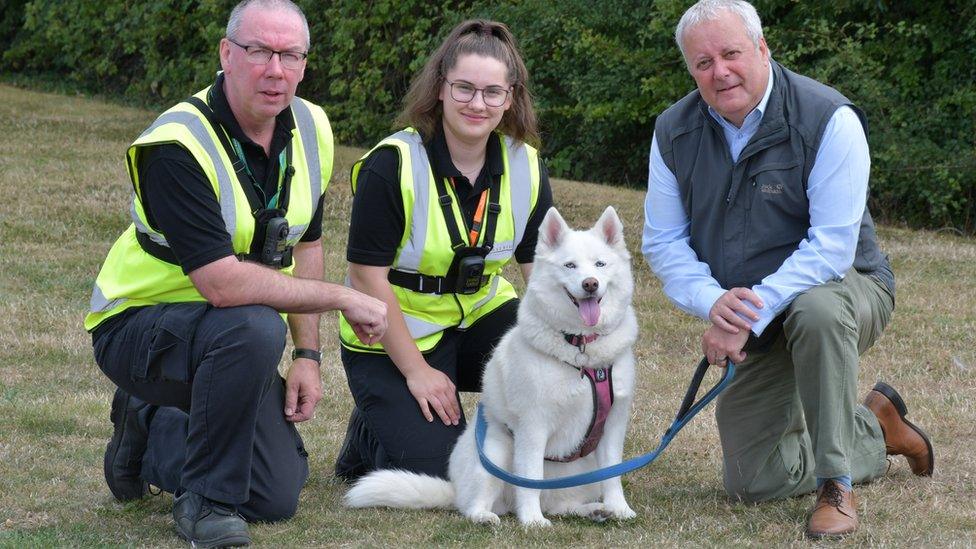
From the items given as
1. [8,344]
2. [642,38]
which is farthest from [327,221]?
[642,38]

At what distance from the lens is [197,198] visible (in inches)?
128

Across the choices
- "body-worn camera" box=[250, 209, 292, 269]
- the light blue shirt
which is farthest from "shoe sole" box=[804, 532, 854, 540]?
"body-worn camera" box=[250, 209, 292, 269]

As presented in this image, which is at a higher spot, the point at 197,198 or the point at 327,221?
the point at 197,198

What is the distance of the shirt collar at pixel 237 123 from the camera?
3457mm

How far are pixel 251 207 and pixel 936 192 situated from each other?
26.7 feet

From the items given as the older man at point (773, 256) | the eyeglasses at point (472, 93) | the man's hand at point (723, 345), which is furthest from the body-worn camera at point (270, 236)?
the man's hand at point (723, 345)

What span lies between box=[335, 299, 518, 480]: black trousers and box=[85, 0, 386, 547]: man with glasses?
0.30 metres

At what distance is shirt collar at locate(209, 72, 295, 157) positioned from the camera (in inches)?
136

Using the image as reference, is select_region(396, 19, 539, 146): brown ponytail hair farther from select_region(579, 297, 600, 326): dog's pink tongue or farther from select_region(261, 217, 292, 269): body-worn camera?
select_region(579, 297, 600, 326): dog's pink tongue

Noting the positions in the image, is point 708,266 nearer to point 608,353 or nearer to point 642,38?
point 608,353

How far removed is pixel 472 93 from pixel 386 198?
1.50 ft

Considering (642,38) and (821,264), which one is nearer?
(821,264)

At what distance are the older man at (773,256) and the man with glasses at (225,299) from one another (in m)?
1.06

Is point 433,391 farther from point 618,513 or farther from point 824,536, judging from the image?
point 824,536
